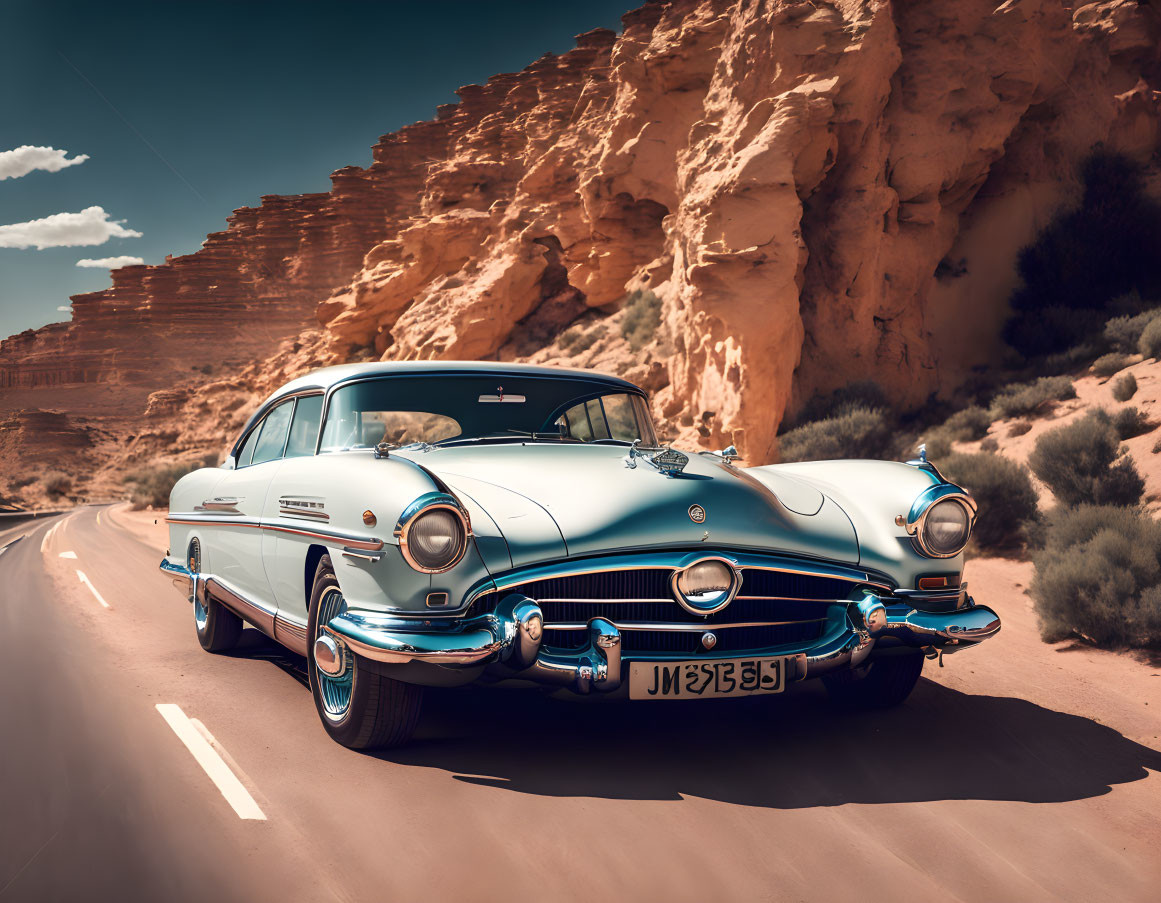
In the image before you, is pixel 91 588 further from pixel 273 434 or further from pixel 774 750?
pixel 774 750

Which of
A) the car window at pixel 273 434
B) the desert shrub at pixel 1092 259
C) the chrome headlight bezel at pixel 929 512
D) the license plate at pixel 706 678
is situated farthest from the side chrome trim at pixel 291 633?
the desert shrub at pixel 1092 259

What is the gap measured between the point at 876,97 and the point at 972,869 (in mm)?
13751

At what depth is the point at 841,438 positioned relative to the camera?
12.9m

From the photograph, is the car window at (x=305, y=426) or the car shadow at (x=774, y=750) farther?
the car window at (x=305, y=426)

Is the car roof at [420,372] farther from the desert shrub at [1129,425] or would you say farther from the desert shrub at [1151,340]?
the desert shrub at [1151,340]

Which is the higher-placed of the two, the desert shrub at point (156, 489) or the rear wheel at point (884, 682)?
the rear wheel at point (884, 682)

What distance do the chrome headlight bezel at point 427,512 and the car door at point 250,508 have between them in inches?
60.9

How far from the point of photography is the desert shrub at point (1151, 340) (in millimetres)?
12461

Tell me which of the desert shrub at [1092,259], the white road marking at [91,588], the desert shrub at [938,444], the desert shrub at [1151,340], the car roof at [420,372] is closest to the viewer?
the car roof at [420,372]

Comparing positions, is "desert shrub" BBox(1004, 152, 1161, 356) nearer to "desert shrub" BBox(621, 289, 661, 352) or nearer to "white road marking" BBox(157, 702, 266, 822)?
"desert shrub" BBox(621, 289, 661, 352)

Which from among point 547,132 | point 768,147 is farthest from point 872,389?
point 547,132

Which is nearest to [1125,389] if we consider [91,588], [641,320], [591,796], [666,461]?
[666,461]

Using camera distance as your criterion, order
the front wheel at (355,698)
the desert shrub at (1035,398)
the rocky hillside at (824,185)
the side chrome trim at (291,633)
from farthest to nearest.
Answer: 1. the rocky hillside at (824,185)
2. the desert shrub at (1035,398)
3. the side chrome trim at (291,633)
4. the front wheel at (355,698)

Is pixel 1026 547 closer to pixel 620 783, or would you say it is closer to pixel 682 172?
pixel 620 783
